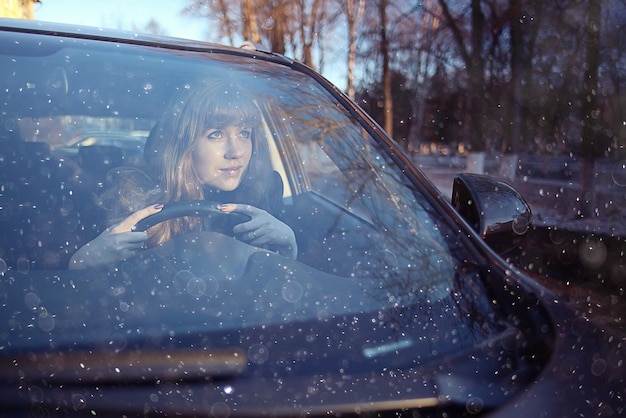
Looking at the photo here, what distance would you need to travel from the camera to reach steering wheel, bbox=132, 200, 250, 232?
1671 millimetres

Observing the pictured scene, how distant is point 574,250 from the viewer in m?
7.35

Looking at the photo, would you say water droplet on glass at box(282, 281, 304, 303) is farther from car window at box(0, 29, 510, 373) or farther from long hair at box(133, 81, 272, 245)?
long hair at box(133, 81, 272, 245)

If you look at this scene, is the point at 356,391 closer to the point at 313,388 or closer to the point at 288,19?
the point at 313,388

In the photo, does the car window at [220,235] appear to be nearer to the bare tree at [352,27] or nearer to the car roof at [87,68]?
the car roof at [87,68]

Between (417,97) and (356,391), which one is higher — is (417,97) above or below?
above

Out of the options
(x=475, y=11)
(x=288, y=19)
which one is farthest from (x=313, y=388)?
(x=288, y=19)

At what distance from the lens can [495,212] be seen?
1911 millimetres

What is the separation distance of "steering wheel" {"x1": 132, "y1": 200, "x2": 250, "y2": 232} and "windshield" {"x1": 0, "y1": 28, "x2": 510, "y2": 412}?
5 cm

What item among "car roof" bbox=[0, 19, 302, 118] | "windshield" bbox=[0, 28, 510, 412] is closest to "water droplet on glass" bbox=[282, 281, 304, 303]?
"windshield" bbox=[0, 28, 510, 412]

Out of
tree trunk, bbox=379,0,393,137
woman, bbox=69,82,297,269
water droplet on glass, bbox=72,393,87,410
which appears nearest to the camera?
water droplet on glass, bbox=72,393,87,410

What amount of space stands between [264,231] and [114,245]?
0.40 m

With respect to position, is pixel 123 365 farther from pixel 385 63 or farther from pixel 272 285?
pixel 385 63

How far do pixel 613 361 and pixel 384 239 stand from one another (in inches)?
25.0

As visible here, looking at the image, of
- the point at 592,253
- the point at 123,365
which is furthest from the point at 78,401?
the point at 592,253
